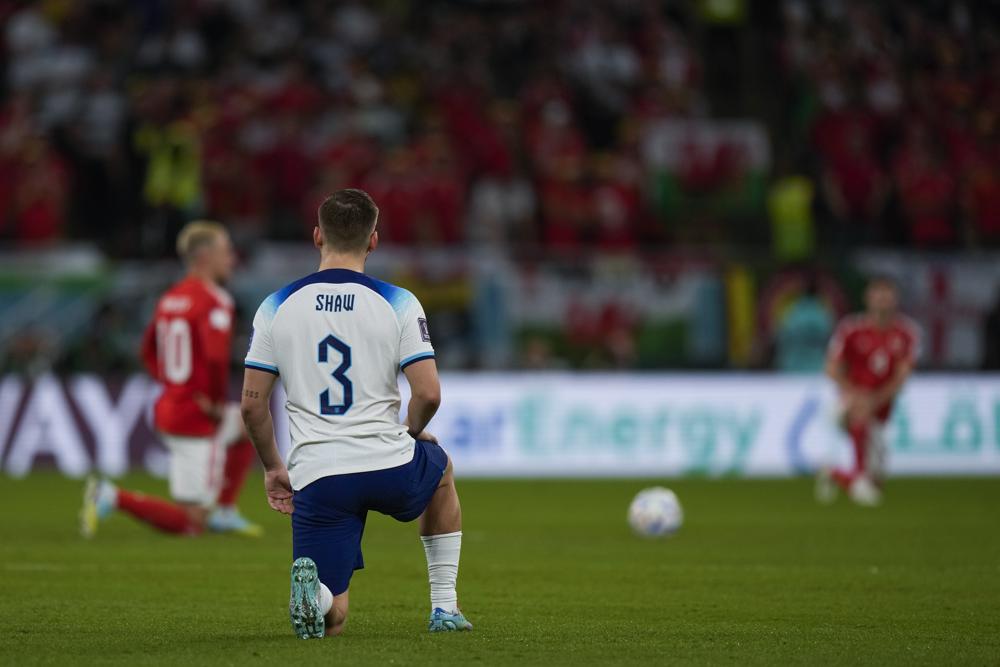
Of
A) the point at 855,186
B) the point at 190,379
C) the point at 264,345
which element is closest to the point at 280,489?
the point at 264,345

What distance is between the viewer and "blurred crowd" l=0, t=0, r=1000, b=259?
22.4m

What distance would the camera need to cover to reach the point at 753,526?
14.3 metres

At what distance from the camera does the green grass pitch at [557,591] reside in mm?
7062

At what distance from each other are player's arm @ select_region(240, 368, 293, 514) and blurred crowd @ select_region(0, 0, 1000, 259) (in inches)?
575

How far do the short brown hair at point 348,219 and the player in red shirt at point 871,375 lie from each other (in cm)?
1133

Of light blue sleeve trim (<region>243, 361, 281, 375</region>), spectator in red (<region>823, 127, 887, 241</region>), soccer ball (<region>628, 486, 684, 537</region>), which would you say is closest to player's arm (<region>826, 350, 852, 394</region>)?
soccer ball (<region>628, 486, 684, 537</region>)

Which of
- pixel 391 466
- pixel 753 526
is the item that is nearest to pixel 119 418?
pixel 753 526

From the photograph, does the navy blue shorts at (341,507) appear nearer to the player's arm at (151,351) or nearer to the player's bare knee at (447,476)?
the player's bare knee at (447,476)

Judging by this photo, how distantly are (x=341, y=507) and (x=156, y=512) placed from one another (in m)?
5.73

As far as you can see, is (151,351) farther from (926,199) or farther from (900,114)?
(900,114)

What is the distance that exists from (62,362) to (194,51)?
21.9 feet

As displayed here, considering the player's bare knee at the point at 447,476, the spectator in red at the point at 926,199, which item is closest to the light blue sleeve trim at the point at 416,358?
the player's bare knee at the point at 447,476

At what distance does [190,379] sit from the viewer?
12.4m

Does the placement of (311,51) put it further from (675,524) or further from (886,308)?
(675,524)
